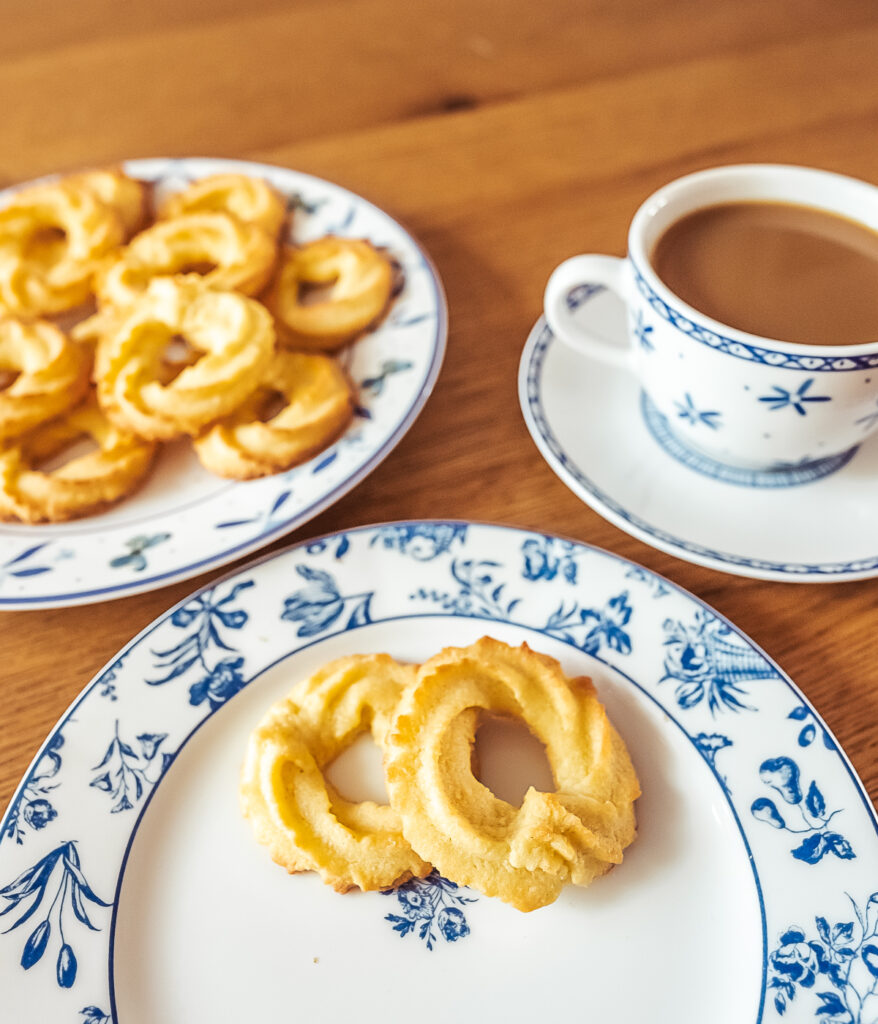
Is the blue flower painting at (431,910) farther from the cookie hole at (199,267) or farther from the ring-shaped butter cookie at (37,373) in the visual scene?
the cookie hole at (199,267)

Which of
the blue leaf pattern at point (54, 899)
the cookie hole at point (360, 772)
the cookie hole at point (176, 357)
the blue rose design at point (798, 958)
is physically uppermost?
the cookie hole at point (176, 357)

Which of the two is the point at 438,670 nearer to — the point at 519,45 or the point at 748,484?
the point at 748,484

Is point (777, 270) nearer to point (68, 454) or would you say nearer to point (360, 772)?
point (360, 772)

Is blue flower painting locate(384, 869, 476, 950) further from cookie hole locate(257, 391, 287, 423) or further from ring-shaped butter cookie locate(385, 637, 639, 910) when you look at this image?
cookie hole locate(257, 391, 287, 423)

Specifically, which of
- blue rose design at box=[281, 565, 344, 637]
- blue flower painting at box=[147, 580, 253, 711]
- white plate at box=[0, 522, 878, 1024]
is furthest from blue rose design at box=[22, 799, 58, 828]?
blue rose design at box=[281, 565, 344, 637]

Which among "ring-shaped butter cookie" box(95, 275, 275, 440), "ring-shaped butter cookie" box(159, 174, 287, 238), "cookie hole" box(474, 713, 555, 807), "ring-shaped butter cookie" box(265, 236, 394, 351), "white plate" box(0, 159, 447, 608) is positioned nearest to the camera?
"cookie hole" box(474, 713, 555, 807)

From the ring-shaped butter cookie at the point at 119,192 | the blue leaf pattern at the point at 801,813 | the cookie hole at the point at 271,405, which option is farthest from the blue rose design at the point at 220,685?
the ring-shaped butter cookie at the point at 119,192

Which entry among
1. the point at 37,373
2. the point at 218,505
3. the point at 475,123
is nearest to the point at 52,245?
the point at 37,373
